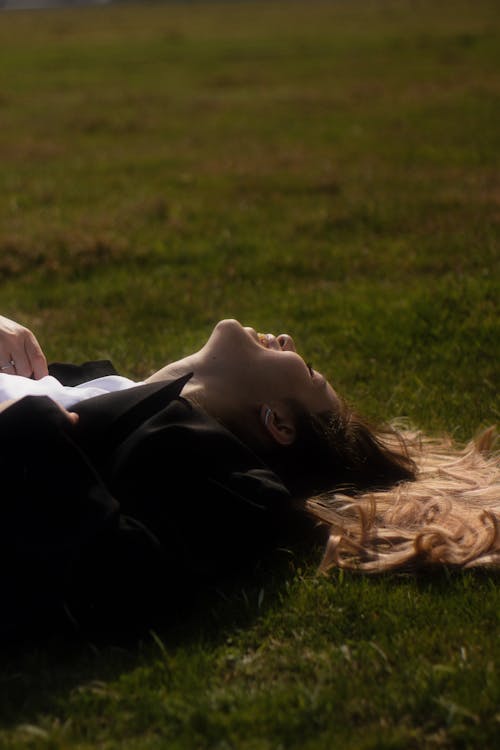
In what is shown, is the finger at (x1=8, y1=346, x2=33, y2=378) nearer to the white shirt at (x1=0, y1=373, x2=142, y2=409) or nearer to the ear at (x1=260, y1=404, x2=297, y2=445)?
the white shirt at (x1=0, y1=373, x2=142, y2=409)

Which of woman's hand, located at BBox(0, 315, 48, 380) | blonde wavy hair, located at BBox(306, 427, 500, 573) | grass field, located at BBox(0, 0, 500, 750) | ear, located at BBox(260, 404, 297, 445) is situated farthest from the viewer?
woman's hand, located at BBox(0, 315, 48, 380)

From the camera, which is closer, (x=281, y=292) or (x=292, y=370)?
(x=292, y=370)

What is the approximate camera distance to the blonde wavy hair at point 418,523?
4.28 m

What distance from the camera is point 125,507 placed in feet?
13.0

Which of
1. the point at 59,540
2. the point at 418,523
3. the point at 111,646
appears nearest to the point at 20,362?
the point at 59,540

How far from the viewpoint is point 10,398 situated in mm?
4301

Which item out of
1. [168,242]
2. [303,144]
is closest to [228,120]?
[303,144]

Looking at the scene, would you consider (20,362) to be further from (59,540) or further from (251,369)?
(59,540)

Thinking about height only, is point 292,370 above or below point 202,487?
above

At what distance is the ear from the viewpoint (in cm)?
452

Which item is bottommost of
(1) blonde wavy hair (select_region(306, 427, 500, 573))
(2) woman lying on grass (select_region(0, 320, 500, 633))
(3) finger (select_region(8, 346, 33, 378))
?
(1) blonde wavy hair (select_region(306, 427, 500, 573))

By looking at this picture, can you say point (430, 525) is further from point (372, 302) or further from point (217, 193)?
point (217, 193)

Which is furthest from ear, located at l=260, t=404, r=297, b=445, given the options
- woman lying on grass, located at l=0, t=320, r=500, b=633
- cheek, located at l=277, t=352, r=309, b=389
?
cheek, located at l=277, t=352, r=309, b=389

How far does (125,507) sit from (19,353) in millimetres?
1270
